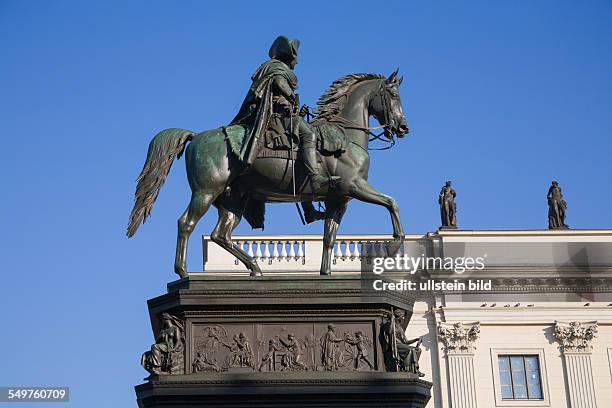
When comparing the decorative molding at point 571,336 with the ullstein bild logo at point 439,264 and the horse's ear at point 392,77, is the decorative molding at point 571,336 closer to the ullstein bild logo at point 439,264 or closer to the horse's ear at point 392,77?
the ullstein bild logo at point 439,264

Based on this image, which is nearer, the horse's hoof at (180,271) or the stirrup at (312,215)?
the horse's hoof at (180,271)

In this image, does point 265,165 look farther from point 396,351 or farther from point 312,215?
point 396,351

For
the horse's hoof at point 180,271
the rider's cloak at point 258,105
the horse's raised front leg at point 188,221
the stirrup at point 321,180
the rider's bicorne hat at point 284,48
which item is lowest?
the horse's hoof at point 180,271

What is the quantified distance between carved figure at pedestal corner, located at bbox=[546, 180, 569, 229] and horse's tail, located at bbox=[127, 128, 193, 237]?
102 ft

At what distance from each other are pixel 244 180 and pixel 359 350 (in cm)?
319

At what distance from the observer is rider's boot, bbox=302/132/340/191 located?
15.5m

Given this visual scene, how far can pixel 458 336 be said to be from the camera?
41.0 metres

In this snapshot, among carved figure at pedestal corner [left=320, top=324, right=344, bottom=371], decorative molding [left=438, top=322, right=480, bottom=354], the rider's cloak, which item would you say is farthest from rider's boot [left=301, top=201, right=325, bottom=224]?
decorative molding [left=438, top=322, right=480, bottom=354]

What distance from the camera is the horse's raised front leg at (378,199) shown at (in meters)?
15.7

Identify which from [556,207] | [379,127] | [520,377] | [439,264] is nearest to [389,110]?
[379,127]

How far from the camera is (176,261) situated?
15539 mm

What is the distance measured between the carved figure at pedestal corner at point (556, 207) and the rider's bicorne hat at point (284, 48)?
99.1 ft

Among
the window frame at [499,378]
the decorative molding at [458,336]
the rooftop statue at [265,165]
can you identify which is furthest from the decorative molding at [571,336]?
the rooftop statue at [265,165]

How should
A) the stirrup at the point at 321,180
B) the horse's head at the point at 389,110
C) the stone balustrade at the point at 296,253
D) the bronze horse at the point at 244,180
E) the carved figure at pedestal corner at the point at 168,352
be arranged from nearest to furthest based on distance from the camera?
the carved figure at pedestal corner at the point at 168,352 → the stirrup at the point at 321,180 → the bronze horse at the point at 244,180 → the horse's head at the point at 389,110 → the stone balustrade at the point at 296,253
